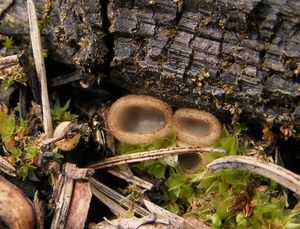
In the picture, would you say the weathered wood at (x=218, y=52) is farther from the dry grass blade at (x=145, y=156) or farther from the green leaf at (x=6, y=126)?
the green leaf at (x=6, y=126)

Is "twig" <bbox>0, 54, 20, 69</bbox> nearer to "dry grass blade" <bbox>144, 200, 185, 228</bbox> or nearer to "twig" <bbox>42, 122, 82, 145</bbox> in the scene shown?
"twig" <bbox>42, 122, 82, 145</bbox>

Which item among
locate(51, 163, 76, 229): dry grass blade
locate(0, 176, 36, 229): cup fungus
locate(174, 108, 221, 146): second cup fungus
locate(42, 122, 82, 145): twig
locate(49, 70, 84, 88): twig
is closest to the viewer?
locate(0, 176, 36, 229): cup fungus

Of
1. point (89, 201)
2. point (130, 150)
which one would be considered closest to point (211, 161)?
Answer: point (130, 150)

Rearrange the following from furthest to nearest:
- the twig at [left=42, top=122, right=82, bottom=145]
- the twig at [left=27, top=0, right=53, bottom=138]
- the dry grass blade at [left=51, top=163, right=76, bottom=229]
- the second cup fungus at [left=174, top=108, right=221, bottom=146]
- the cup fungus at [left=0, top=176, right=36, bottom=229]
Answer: the twig at [left=27, top=0, right=53, bottom=138], the second cup fungus at [left=174, top=108, right=221, bottom=146], the twig at [left=42, top=122, right=82, bottom=145], the dry grass blade at [left=51, top=163, right=76, bottom=229], the cup fungus at [left=0, top=176, right=36, bottom=229]

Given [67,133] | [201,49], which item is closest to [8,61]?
[67,133]

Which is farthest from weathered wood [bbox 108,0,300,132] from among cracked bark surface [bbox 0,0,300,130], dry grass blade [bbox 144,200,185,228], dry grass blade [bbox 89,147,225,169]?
dry grass blade [bbox 144,200,185,228]

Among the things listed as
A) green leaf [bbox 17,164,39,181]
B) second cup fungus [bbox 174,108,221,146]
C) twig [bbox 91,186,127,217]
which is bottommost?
twig [bbox 91,186,127,217]
